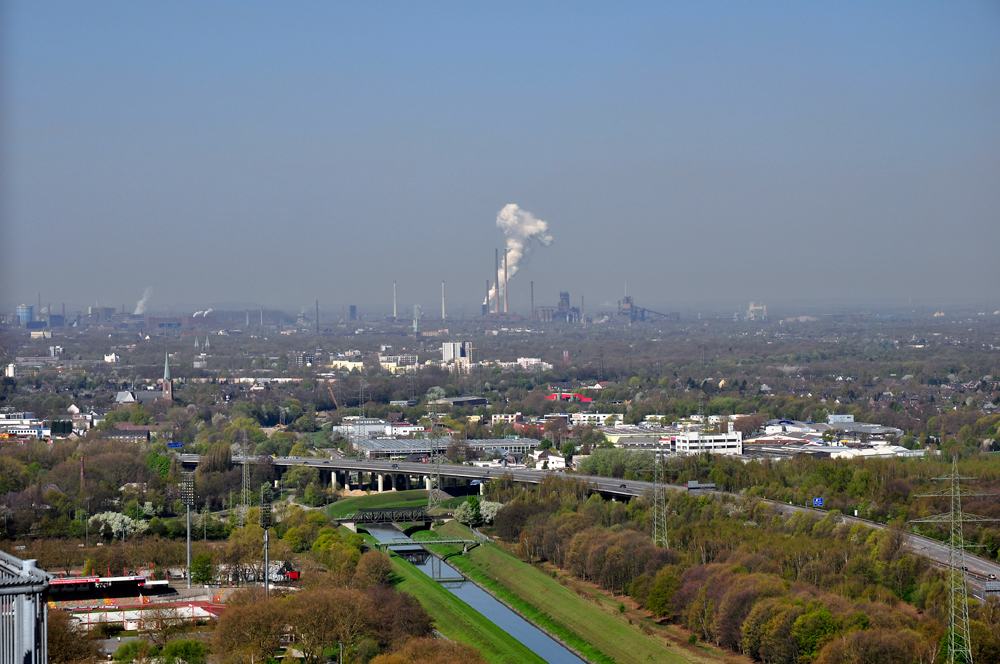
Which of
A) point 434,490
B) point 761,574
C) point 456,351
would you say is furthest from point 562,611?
point 456,351

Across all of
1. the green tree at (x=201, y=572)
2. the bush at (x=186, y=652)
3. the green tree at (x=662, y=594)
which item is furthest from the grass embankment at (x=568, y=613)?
the bush at (x=186, y=652)

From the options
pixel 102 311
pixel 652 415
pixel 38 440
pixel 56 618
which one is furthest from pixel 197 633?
pixel 102 311

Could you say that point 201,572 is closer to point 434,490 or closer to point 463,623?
point 463,623

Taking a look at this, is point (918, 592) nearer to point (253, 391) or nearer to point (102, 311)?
point (253, 391)

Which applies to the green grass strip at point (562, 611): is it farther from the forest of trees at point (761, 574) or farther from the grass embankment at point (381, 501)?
the grass embankment at point (381, 501)

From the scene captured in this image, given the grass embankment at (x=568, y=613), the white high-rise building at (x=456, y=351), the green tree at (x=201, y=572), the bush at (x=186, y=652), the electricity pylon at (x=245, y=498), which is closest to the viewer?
the bush at (x=186, y=652)

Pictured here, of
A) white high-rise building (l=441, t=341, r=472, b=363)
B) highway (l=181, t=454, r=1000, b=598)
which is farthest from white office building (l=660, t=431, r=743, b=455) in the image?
white high-rise building (l=441, t=341, r=472, b=363)

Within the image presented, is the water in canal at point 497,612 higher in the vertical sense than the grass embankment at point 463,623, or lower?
lower
